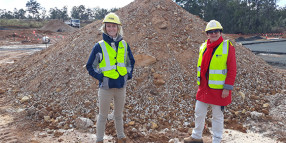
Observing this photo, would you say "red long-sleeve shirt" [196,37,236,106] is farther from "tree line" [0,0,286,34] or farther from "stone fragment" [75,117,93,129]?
"tree line" [0,0,286,34]

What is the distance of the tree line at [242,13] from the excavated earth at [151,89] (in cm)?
2605

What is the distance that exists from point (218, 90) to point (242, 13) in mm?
30900

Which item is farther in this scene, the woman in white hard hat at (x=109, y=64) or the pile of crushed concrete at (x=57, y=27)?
the pile of crushed concrete at (x=57, y=27)

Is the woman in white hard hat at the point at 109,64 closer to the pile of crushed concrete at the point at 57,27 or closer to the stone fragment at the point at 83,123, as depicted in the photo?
the stone fragment at the point at 83,123

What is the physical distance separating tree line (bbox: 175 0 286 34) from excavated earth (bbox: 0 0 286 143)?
26.0 m

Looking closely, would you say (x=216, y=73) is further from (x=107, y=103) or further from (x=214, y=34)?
(x=107, y=103)

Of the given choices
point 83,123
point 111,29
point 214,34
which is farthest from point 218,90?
point 83,123

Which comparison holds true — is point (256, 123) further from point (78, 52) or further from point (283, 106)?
point (78, 52)

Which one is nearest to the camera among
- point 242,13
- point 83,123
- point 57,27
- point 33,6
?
point 83,123

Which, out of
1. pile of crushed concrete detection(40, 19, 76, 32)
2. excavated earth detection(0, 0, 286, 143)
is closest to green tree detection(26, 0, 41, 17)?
pile of crushed concrete detection(40, 19, 76, 32)

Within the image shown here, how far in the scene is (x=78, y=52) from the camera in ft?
18.8

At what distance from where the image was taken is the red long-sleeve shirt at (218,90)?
2645 millimetres

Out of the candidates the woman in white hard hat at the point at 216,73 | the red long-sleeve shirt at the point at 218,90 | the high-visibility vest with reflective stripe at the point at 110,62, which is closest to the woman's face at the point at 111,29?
the high-visibility vest with reflective stripe at the point at 110,62

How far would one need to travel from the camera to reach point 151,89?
450 cm
